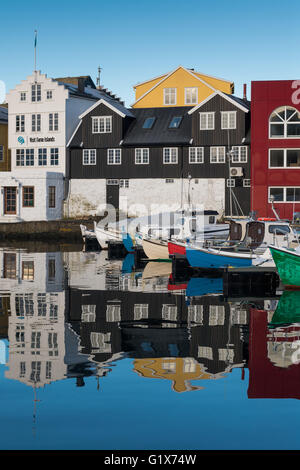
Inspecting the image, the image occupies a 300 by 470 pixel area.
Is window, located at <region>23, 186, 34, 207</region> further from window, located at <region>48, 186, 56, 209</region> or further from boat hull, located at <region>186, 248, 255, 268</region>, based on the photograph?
boat hull, located at <region>186, 248, 255, 268</region>

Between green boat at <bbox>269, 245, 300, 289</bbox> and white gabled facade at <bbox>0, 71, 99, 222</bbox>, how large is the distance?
3677 cm

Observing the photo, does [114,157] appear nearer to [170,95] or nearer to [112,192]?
[112,192]

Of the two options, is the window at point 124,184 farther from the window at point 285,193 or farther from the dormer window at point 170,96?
the window at point 285,193

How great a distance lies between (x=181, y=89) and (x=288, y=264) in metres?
46.8

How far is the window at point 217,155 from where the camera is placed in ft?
185

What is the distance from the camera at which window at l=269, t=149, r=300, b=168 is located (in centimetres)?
5109

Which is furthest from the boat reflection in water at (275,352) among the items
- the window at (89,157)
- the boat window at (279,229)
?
the window at (89,157)

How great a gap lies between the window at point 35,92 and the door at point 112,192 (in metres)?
10.1

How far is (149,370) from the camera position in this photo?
13578mm

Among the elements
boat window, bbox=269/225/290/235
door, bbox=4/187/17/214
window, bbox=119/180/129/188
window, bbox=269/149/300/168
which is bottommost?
boat window, bbox=269/225/290/235

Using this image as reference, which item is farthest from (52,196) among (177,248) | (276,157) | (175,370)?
(175,370)

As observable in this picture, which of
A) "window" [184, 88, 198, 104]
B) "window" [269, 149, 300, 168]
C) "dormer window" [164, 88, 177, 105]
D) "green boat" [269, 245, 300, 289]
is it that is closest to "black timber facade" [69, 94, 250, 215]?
"window" [269, 149, 300, 168]

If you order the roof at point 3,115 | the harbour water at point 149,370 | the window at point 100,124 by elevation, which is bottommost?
the harbour water at point 149,370
